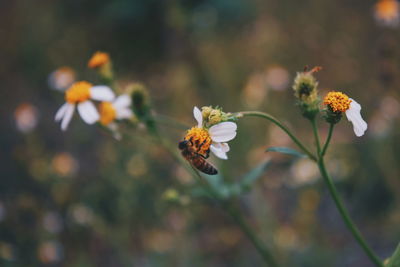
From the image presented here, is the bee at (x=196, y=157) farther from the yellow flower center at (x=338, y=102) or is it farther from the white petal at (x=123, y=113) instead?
the white petal at (x=123, y=113)

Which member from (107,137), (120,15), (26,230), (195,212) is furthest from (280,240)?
(120,15)

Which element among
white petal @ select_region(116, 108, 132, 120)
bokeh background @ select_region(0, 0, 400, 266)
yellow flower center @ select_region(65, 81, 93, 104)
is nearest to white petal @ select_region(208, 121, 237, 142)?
bokeh background @ select_region(0, 0, 400, 266)

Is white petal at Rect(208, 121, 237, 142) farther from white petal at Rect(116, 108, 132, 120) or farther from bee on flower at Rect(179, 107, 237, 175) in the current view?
white petal at Rect(116, 108, 132, 120)

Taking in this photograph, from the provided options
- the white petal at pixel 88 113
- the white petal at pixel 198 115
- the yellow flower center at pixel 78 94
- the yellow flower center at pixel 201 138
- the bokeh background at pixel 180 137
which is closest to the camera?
the white petal at pixel 198 115

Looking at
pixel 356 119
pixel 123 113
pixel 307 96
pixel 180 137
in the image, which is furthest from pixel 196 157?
pixel 180 137

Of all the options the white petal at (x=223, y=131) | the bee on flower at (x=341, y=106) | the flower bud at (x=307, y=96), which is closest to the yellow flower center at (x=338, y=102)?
the bee on flower at (x=341, y=106)

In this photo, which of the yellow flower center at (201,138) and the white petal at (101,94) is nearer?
the yellow flower center at (201,138)

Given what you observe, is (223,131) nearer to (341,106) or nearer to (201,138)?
(201,138)
